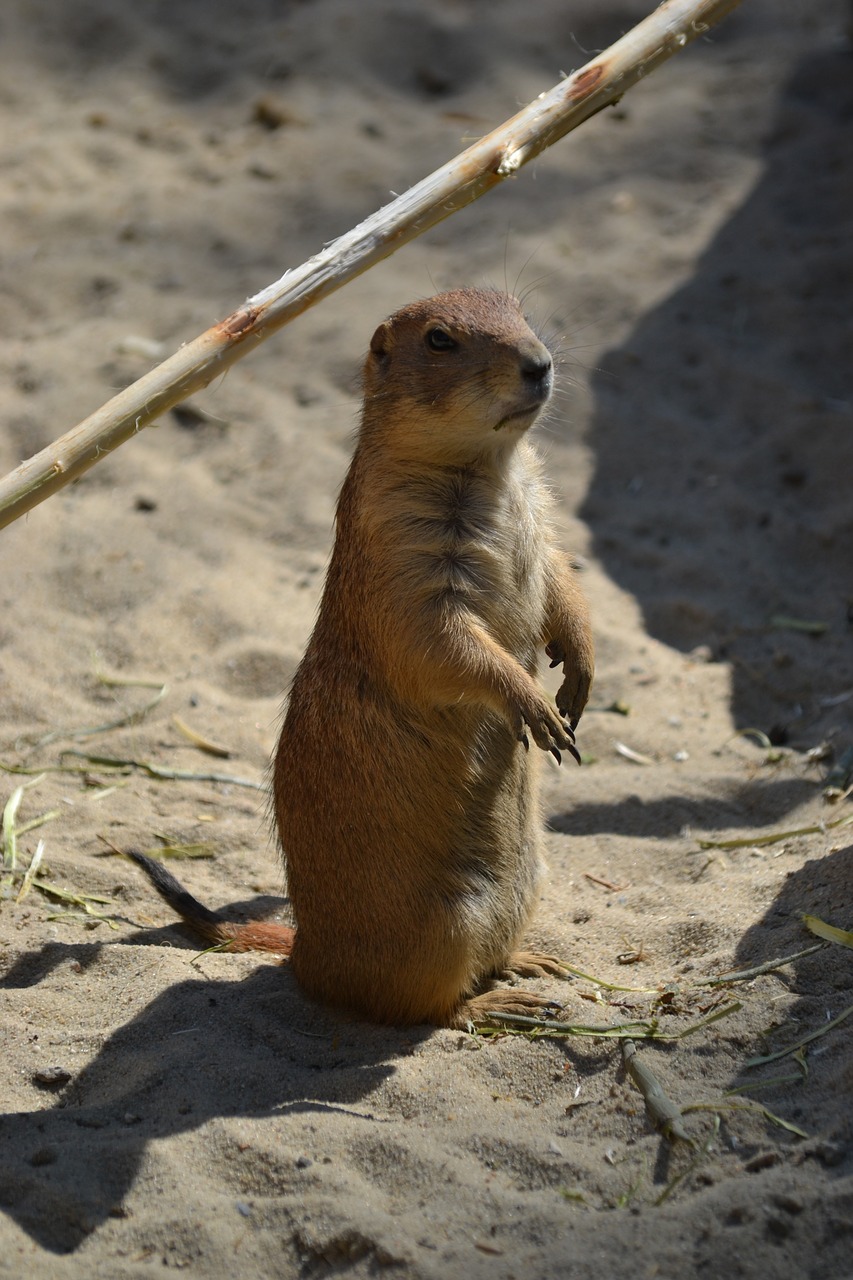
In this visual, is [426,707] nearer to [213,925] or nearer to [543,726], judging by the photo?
[543,726]

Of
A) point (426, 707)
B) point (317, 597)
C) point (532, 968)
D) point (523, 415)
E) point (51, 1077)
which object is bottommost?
point (51, 1077)

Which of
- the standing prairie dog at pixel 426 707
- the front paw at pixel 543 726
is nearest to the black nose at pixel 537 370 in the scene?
the standing prairie dog at pixel 426 707

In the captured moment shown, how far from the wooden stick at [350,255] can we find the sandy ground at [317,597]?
1537 mm

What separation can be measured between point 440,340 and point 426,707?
3.41 ft

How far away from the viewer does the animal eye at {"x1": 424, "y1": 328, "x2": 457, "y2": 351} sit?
12.1 ft

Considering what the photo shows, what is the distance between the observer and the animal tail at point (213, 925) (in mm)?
3826

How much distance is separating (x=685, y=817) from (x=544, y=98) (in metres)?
2.47

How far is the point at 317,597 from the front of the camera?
5902 millimetres

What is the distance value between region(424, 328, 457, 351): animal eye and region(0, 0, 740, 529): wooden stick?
1.59 feet

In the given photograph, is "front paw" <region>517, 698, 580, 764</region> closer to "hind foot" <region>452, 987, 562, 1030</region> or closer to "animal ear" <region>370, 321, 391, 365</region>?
"hind foot" <region>452, 987, 562, 1030</region>

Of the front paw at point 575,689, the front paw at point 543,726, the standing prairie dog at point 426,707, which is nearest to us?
the front paw at point 543,726

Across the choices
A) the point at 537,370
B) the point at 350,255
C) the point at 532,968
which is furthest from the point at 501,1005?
the point at 350,255

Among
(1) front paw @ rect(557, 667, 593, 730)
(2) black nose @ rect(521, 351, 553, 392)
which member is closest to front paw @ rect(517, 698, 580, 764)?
(1) front paw @ rect(557, 667, 593, 730)

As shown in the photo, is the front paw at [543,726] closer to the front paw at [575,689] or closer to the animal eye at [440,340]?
the front paw at [575,689]
